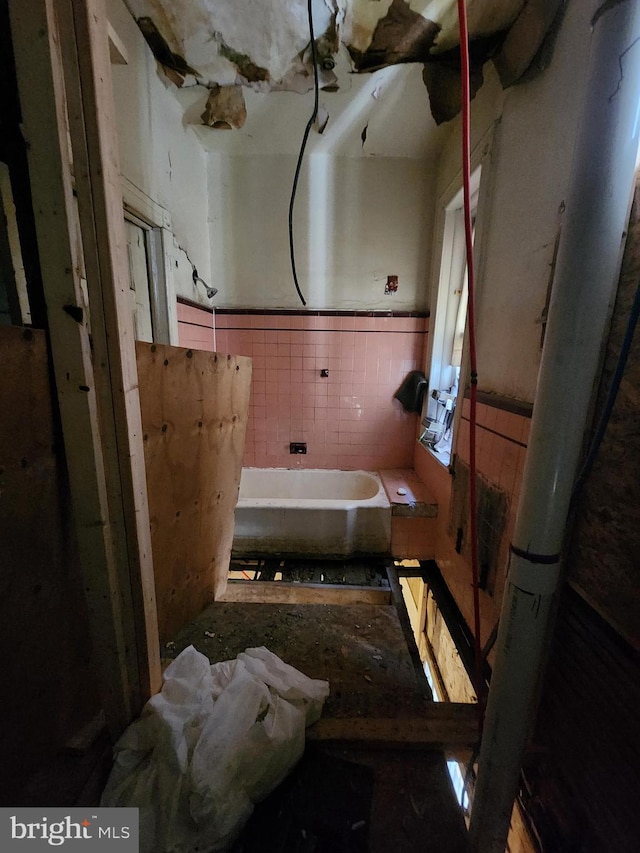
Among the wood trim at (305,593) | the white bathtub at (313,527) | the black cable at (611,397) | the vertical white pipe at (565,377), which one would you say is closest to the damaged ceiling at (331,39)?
the vertical white pipe at (565,377)

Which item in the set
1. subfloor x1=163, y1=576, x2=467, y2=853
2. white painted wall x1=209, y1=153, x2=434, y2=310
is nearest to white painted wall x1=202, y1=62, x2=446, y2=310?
white painted wall x1=209, y1=153, x2=434, y2=310

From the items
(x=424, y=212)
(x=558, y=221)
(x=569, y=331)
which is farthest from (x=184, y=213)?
(x=569, y=331)

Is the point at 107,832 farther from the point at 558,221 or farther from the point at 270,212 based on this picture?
the point at 270,212

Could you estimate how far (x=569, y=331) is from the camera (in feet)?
2.08

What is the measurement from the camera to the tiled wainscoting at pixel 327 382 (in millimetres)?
2568

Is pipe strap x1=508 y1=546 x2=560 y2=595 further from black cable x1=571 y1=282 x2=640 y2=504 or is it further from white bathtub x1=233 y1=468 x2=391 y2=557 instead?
white bathtub x1=233 y1=468 x2=391 y2=557

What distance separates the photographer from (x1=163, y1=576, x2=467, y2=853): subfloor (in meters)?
0.72

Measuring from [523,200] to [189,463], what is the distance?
1624 mm

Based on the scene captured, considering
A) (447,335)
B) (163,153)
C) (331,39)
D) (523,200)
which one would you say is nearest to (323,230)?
(331,39)

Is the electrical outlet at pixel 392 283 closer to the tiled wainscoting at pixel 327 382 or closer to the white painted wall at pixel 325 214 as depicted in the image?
the white painted wall at pixel 325 214

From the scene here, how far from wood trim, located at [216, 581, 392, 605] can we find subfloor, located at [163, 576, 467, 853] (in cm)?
32

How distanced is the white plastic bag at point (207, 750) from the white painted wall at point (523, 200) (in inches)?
50.0

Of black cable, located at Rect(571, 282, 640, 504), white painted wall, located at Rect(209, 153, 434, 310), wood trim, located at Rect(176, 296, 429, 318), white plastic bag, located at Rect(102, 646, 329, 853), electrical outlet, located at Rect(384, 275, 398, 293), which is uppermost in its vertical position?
white painted wall, located at Rect(209, 153, 434, 310)

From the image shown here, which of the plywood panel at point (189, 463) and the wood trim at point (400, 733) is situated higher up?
the plywood panel at point (189, 463)
